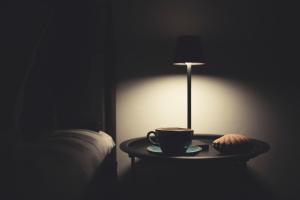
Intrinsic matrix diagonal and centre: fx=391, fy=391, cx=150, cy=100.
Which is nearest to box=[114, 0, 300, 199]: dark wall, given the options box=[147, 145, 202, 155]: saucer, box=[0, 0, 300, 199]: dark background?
box=[0, 0, 300, 199]: dark background

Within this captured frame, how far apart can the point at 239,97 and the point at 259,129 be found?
0.51 ft

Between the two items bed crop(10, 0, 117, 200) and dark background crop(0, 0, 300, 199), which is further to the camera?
dark background crop(0, 0, 300, 199)

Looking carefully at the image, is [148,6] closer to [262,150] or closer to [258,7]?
[258,7]

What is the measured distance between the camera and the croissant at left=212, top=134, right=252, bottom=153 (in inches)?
46.9

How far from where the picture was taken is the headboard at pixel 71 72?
131 cm

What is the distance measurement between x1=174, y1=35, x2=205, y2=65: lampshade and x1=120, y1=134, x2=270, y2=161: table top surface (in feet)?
0.97

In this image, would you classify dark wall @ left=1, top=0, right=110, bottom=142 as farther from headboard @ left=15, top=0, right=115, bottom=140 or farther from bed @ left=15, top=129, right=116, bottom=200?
bed @ left=15, top=129, right=116, bottom=200

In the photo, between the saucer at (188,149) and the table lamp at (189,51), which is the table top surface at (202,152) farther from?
the table lamp at (189,51)

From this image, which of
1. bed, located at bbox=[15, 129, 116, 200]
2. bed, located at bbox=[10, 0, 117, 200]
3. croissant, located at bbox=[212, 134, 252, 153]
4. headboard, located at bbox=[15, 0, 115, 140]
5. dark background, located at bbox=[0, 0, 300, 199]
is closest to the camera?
bed, located at bbox=[15, 129, 116, 200]

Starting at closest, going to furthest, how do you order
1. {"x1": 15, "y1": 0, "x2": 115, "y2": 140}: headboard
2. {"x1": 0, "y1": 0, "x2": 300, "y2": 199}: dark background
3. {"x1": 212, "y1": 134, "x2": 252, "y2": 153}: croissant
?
1. {"x1": 212, "y1": 134, "x2": 252, "y2": 153}: croissant
2. {"x1": 15, "y1": 0, "x2": 115, "y2": 140}: headboard
3. {"x1": 0, "y1": 0, "x2": 300, "y2": 199}: dark background

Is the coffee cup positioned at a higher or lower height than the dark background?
lower

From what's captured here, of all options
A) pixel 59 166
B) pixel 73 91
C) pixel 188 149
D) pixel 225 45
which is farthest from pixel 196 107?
pixel 59 166

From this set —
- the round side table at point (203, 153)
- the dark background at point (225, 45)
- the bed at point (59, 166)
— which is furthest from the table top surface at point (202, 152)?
the dark background at point (225, 45)

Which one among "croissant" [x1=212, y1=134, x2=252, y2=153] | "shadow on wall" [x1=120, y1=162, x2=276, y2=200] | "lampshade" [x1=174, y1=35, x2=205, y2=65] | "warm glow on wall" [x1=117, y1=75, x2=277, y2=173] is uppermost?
"lampshade" [x1=174, y1=35, x2=205, y2=65]
